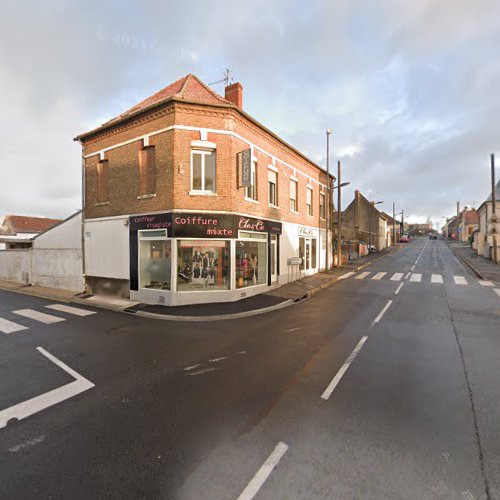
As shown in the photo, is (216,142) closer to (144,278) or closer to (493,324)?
(144,278)

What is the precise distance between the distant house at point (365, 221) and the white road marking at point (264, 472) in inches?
1517

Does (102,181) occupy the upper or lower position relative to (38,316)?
upper

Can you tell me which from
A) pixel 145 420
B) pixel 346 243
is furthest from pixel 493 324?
pixel 346 243

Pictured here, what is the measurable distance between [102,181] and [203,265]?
7.40 metres

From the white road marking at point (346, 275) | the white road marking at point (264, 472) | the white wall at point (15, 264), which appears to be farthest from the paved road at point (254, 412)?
the white wall at point (15, 264)

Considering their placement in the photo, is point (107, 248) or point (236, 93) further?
point (236, 93)

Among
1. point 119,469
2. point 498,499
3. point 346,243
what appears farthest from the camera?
point 346,243

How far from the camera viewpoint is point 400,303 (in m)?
10.9

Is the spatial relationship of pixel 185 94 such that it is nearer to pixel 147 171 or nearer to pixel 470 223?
pixel 147 171

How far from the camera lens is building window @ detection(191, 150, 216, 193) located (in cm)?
1155

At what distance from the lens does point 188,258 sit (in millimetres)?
11227

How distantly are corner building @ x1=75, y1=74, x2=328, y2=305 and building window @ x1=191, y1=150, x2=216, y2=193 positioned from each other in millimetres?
43

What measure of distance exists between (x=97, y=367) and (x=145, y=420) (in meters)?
2.45

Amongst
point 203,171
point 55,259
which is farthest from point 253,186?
point 55,259
